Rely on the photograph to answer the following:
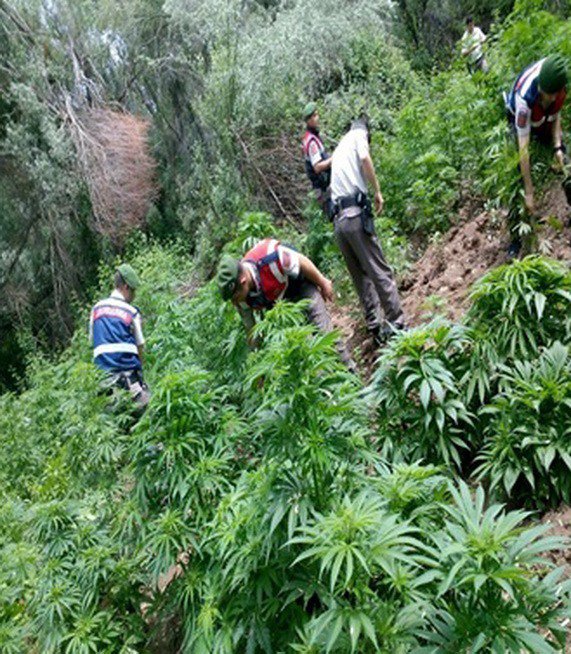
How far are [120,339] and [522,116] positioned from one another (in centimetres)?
362

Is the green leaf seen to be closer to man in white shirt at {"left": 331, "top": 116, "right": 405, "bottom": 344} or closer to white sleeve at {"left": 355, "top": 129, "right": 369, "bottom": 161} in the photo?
man in white shirt at {"left": 331, "top": 116, "right": 405, "bottom": 344}

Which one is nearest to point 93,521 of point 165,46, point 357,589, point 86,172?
point 357,589

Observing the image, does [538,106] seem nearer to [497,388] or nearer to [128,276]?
[497,388]

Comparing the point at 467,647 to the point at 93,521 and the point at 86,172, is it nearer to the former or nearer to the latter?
the point at 93,521

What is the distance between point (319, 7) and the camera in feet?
33.7

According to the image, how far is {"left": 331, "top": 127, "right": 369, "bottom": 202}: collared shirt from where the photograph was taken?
4.68 meters

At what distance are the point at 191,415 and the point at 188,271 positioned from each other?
23.7ft

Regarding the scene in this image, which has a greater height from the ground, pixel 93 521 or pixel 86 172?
pixel 86 172

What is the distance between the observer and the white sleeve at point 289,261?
408cm

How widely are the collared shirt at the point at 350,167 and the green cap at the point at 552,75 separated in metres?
1.33

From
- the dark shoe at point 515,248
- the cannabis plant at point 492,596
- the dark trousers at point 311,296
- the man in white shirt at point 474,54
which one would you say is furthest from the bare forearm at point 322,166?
the cannabis plant at point 492,596

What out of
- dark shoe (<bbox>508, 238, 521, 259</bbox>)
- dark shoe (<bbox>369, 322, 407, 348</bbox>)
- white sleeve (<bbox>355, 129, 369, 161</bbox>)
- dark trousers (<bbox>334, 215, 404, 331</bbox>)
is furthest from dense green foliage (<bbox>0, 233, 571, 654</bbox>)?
white sleeve (<bbox>355, 129, 369, 161</bbox>)

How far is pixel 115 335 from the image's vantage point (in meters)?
5.15

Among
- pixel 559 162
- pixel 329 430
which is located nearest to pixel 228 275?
pixel 329 430
